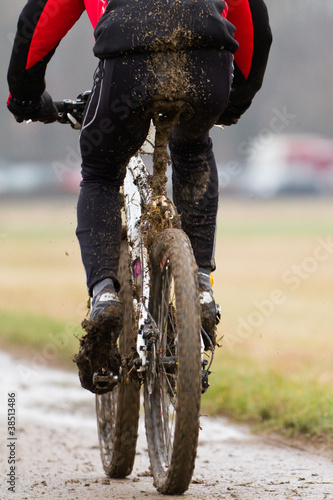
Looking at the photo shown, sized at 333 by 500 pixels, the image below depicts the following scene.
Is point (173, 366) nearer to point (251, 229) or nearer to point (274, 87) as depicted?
point (251, 229)

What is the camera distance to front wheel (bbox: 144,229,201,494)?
10.3 ft

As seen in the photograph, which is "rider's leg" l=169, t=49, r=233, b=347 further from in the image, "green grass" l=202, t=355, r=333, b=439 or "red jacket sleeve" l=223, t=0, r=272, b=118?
"green grass" l=202, t=355, r=333, b=439

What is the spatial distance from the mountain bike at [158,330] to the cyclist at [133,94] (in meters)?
0.10

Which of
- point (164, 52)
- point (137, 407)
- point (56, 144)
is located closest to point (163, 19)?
point (164, 52)

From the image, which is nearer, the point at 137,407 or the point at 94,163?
the point at 94,163

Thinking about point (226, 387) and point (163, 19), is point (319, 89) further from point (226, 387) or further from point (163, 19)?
point (163, 19)

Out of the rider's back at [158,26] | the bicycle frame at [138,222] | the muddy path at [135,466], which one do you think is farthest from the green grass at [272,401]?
the rider's back at [158,26]

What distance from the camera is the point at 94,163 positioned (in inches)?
145

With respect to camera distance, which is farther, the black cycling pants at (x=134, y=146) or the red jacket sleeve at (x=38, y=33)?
the red jacket sleeve at (x=38, y=33)

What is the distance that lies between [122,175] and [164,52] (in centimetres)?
Result: 62

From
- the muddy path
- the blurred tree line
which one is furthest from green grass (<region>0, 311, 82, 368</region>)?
the blurred tree line

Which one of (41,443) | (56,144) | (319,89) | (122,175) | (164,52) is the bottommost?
(41,443)

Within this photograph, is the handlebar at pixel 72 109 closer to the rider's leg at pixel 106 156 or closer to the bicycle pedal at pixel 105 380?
the rider's leg at pixel 106 156

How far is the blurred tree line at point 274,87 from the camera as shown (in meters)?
34.6
